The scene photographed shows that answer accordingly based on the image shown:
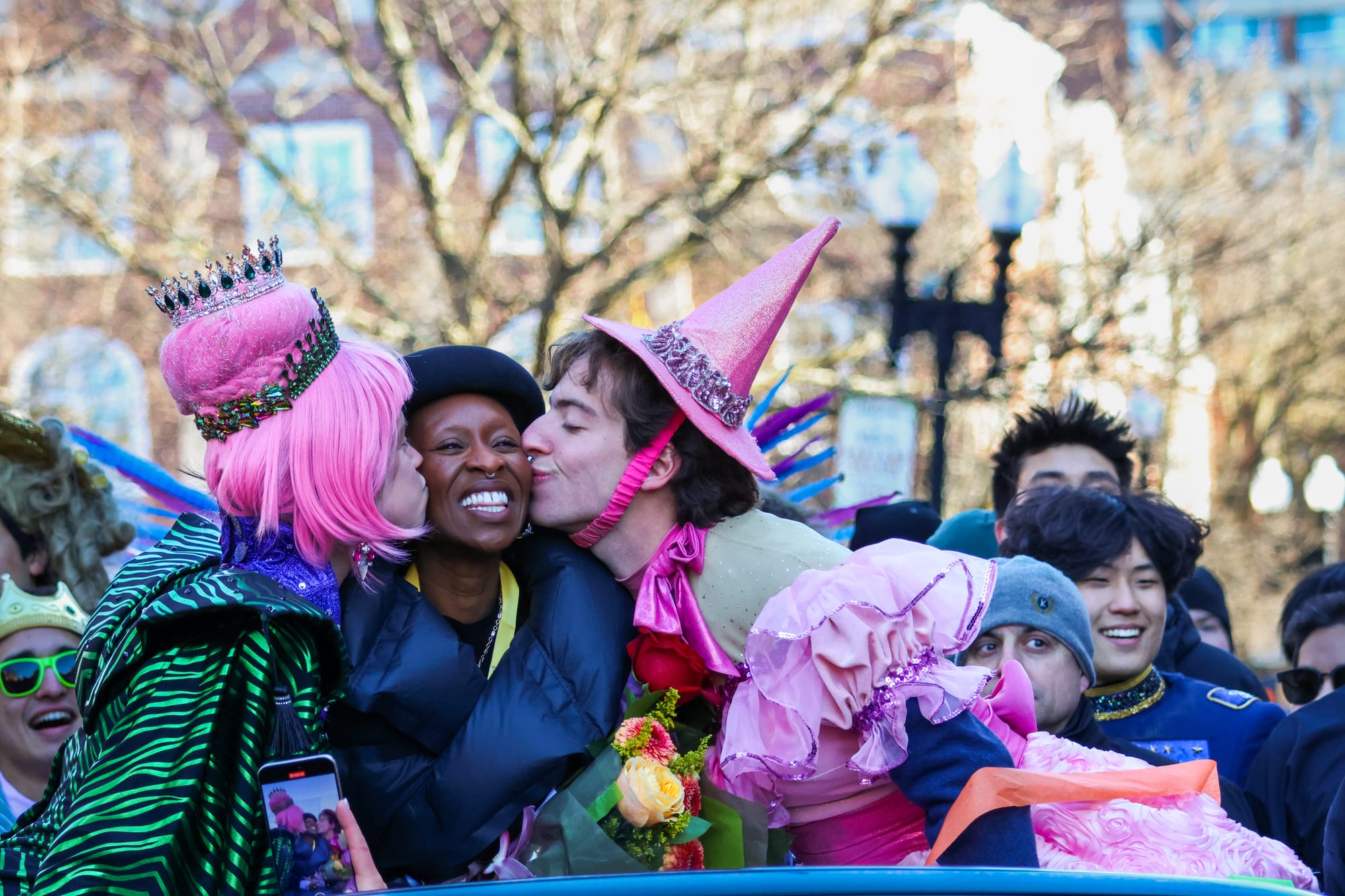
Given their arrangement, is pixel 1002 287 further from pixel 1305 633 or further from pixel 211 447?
pixel 211 447

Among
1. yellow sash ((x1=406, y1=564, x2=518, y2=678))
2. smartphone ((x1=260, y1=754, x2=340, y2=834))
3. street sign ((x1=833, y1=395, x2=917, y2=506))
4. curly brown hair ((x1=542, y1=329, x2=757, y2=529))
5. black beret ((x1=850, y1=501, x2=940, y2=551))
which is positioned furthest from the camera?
street sign ((x1=833, y1=395, x2=917, y2=506))

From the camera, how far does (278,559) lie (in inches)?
108

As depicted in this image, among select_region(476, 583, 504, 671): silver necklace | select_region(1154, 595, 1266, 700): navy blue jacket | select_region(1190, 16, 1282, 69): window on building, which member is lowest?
select_region(1154, 595, 1266, 700): navy blue jacket

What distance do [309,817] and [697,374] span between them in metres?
1.27

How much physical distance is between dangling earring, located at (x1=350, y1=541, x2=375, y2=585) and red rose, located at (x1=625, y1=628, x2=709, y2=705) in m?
0.60

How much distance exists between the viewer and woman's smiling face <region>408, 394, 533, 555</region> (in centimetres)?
298

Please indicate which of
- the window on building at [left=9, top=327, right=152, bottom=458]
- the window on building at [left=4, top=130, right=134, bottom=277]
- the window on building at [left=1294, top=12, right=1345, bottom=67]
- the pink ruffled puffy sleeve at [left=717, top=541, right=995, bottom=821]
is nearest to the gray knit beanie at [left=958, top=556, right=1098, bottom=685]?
the pink ruffled puffy sleeve at [left=717, top=541, right=995, bottom=821]

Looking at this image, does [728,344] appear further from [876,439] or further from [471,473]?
[876,439]

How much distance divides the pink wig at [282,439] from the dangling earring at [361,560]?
92 millimetres

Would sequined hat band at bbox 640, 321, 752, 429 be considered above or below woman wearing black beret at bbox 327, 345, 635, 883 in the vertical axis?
above

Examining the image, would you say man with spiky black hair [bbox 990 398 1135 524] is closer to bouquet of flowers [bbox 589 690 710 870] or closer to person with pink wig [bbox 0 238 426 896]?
bouquet of flowers [bbox 589 690 710 870]

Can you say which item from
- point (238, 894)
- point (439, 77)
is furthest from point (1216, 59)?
point (238, 894)

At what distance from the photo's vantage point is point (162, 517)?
4754mm

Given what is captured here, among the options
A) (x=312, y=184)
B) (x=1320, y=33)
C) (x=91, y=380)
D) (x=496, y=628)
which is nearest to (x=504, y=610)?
(x=496, y=628)
